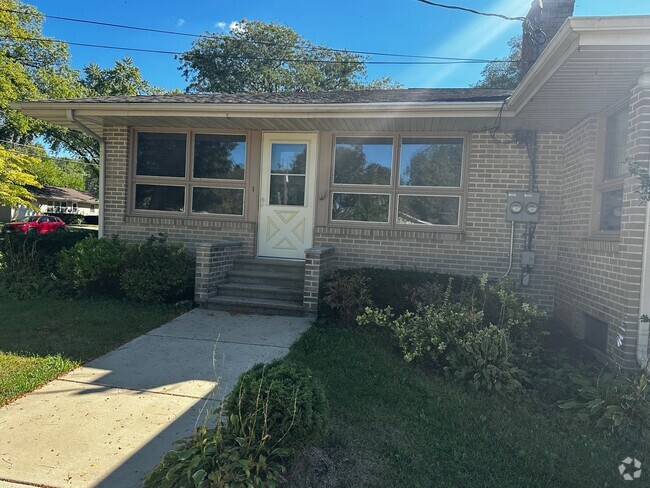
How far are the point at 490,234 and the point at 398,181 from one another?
1.67m

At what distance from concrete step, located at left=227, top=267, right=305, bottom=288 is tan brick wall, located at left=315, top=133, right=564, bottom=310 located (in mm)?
1320

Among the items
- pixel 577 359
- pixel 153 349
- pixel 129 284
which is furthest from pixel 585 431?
pixel 129 284

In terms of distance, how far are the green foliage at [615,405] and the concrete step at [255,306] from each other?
3.52 metres

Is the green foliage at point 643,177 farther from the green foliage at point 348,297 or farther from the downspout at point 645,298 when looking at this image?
the green foliage at point 348,297

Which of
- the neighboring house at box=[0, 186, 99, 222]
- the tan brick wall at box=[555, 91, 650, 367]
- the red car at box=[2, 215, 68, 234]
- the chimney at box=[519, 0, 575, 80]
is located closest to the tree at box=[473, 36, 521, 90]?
the chimney at box=[519, 0, 575, 80]

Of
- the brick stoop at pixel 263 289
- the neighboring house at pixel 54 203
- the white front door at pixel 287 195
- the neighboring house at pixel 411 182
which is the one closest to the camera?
the neighboring house at pixel 411 182

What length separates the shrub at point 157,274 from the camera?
6.25m

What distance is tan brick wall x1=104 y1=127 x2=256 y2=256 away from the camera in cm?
757

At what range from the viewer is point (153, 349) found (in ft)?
15.0

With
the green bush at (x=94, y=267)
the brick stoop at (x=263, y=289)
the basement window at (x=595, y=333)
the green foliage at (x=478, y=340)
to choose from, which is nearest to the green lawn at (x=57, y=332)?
the green bush at (x=94, y=267)

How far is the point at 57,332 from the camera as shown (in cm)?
502

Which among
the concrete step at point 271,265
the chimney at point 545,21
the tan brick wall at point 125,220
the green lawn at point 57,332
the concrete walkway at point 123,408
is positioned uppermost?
the chimney at point 545,21

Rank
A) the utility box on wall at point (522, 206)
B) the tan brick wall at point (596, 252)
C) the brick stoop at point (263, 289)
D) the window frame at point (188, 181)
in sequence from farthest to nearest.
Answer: the window frame at point (188, 181)
the utility box on wall at point (522, 206)
the brick stoop at point (263, 289)
the tan brick wall at point (596, 252)

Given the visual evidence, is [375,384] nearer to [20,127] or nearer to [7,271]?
[7,271]
